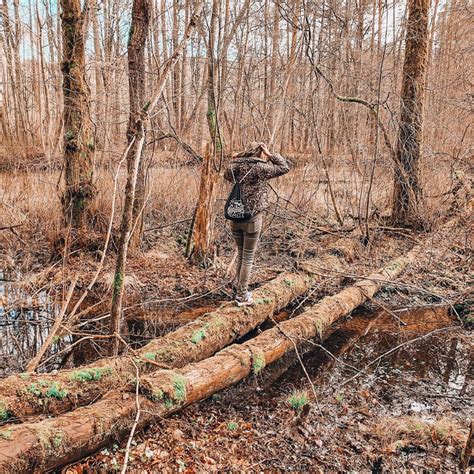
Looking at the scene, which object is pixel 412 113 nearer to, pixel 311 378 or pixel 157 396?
pixel 311 378

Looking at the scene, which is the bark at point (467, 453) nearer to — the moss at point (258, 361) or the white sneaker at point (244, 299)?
the moss at point (258, 361)

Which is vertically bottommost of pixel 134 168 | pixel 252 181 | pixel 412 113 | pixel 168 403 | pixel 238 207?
pixel 168 403

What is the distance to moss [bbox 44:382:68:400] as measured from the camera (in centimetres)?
375

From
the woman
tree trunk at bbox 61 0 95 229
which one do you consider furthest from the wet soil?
tree trunk at bbox 61 0 95 229

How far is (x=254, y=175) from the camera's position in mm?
5273

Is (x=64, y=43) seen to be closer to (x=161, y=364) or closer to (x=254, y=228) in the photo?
(x=254, y=228)

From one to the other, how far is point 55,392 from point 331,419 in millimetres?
2511

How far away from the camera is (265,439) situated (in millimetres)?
3881

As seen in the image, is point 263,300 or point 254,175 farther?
point 263,300

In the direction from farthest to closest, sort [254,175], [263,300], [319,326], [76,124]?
[76,124], [263,300], [319,326], [254,175]

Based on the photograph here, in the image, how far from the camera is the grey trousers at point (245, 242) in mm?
5402

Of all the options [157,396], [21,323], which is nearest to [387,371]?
[157,396]

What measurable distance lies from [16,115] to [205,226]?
11617 millimetres

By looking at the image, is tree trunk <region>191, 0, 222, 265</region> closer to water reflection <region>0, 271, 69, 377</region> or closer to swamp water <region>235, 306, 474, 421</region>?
water reflection <region>0, 271, 69, 377</region>
